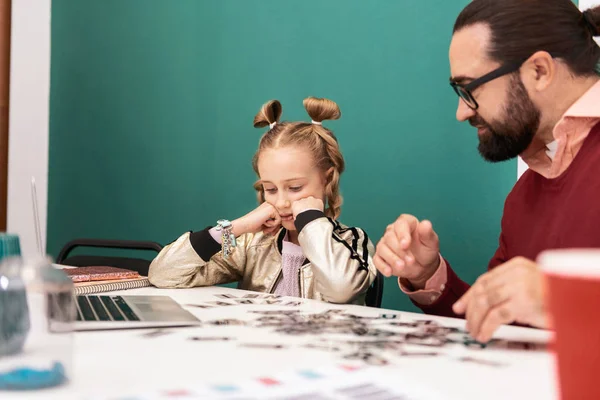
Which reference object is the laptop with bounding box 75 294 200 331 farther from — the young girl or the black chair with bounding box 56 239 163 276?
the black chair with bounding box 56 239 163 276

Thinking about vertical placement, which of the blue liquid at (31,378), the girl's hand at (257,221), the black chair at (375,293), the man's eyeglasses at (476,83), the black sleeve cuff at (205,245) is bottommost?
the black chair at (375,293)

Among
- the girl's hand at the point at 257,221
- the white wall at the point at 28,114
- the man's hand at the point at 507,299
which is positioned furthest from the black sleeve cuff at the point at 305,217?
the white wall at the point at 28,114

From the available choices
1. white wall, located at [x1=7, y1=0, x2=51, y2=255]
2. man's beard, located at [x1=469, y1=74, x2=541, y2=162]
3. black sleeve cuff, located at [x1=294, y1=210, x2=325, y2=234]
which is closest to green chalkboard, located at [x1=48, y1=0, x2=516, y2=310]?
white wall, located at [x1=7, y1=0, x2=51, y2=255]

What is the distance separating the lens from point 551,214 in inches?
54.3

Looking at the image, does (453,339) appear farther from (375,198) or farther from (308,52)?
(308,52)

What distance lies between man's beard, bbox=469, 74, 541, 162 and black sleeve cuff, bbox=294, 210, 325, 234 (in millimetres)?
477

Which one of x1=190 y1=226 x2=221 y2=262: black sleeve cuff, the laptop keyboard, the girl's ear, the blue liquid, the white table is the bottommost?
the laptop keyboard

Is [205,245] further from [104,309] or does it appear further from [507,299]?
[507,299]

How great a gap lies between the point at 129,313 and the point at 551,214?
899 mm

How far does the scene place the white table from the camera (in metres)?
0.68

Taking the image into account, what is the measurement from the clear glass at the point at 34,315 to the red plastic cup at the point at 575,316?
51 cm

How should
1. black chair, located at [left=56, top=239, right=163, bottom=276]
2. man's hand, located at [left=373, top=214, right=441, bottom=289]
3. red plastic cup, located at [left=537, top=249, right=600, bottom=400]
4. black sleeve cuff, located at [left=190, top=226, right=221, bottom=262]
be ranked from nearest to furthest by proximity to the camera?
red plastic cup, located at [left=537, top=249, right=600, bottom=400] → man's hand, located at [left=373, top=214, right=441, bottom=289] → black sleeve cuff, located at [left=190, top=226, right=221, bottom=262] → black chair, located at [left=56, top=239, right=163, bottom=276]

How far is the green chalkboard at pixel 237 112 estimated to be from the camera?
2055mm

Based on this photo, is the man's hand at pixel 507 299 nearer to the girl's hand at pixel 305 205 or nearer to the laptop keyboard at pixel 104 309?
the laptop keyboard at pixel 104 309
